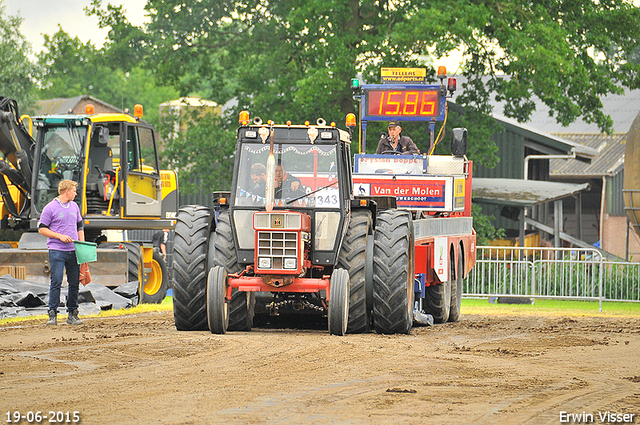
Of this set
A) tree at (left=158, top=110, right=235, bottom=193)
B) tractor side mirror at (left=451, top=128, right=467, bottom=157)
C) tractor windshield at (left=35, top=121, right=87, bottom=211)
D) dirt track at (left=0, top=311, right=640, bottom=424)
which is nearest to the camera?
dirt track at (left=0, top=311, right=640, bottom=424)

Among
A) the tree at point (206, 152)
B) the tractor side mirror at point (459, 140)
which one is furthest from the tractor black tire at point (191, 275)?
the tree at point (206, 152)

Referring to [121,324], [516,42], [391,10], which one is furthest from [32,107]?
[121,324]

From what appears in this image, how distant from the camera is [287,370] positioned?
8.77 meters

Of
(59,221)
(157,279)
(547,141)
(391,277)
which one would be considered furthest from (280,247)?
(547,141)

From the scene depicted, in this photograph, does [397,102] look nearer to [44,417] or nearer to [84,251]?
[84,251]

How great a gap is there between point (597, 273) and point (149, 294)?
1000 centimetres

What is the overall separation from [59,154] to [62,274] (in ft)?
15.3

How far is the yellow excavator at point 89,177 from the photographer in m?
16.8

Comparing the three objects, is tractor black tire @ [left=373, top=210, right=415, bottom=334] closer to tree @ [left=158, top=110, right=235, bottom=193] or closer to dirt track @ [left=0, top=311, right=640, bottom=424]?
dirt track @ [left=0, top=311, right=640, bottom=424]

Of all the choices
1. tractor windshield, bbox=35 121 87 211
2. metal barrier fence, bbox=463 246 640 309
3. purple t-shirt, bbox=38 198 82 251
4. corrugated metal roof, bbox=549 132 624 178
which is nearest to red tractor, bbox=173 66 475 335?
purple t-shirt, bbox=38 198 82 251

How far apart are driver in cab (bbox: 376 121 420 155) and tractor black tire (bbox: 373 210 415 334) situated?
13.6 ft

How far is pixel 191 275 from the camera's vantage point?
11883 millimetres

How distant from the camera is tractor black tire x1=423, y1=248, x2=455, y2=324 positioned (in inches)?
601

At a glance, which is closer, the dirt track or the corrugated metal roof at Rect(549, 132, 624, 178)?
the dirt track
